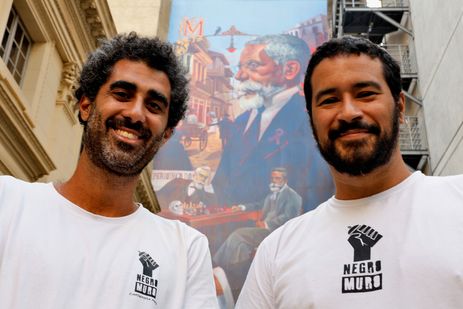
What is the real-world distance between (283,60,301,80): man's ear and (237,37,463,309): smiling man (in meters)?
28.7

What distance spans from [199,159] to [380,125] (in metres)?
26.4

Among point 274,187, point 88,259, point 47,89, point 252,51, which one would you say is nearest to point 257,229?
point 274,187

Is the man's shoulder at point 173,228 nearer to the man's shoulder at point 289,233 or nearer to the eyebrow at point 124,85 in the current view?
the man's shoulder at point 289,233

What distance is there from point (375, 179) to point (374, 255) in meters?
0.51

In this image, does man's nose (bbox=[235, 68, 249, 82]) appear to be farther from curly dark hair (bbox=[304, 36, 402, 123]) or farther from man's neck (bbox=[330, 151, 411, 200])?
man's neck (bbox=[330, 151, 411, 200])

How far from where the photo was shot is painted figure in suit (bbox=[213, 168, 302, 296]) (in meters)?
26.0

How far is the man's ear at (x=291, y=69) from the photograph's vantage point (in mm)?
31484

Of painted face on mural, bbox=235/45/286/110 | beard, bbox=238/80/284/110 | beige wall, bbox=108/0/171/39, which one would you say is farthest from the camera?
beige wall, bbox=108/0/171/39

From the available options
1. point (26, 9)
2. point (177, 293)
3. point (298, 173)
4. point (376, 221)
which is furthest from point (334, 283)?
point (298, 173)

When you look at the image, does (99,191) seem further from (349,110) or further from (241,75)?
(241,75)

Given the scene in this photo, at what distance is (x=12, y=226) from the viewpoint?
2477mm

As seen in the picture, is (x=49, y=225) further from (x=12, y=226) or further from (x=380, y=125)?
(x=380, y=125)

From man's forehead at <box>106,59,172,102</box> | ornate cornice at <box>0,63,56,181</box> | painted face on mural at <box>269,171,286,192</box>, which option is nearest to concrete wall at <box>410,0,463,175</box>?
ornate cornice at <box>0,63,56,181</box>

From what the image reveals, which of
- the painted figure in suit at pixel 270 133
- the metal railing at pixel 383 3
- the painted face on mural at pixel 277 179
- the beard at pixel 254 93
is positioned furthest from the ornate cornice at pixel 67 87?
the beard at pixel 254 93
